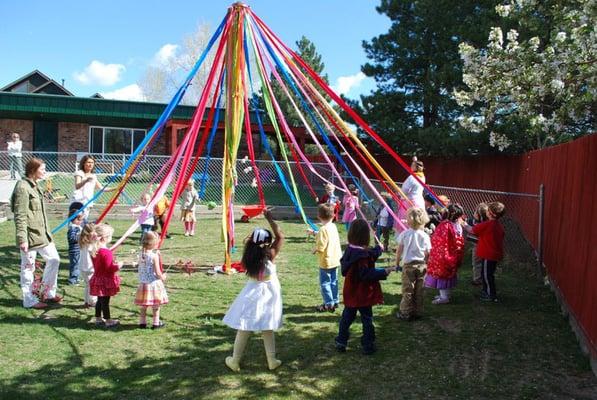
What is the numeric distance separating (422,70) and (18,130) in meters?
15.3

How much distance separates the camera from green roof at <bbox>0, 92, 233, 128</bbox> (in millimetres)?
18594

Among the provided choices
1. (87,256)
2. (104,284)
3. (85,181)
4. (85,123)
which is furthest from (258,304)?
(85,123)

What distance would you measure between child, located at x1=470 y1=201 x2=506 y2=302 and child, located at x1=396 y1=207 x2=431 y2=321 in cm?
105

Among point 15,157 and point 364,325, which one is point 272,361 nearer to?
point 364,325

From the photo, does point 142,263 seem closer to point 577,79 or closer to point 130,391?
point 130,391

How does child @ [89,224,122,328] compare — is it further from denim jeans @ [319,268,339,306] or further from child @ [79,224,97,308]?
denim jeans @ [319,268,339,306]

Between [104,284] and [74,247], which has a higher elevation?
[74,247]

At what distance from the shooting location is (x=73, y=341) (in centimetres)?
474

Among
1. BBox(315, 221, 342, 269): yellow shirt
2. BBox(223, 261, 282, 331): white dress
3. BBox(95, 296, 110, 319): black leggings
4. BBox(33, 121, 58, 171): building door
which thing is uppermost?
BBox(33, 121, 58, 171): building door

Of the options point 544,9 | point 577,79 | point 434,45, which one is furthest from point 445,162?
point 577,79

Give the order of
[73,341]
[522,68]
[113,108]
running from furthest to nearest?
[113,108], [522,68], [73,341]

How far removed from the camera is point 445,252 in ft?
19.7

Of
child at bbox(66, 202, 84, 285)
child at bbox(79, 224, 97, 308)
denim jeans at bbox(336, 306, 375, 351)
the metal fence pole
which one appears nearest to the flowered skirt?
child at bbox(79, 224, 97, 308)

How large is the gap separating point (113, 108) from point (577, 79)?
17085 millimetres
